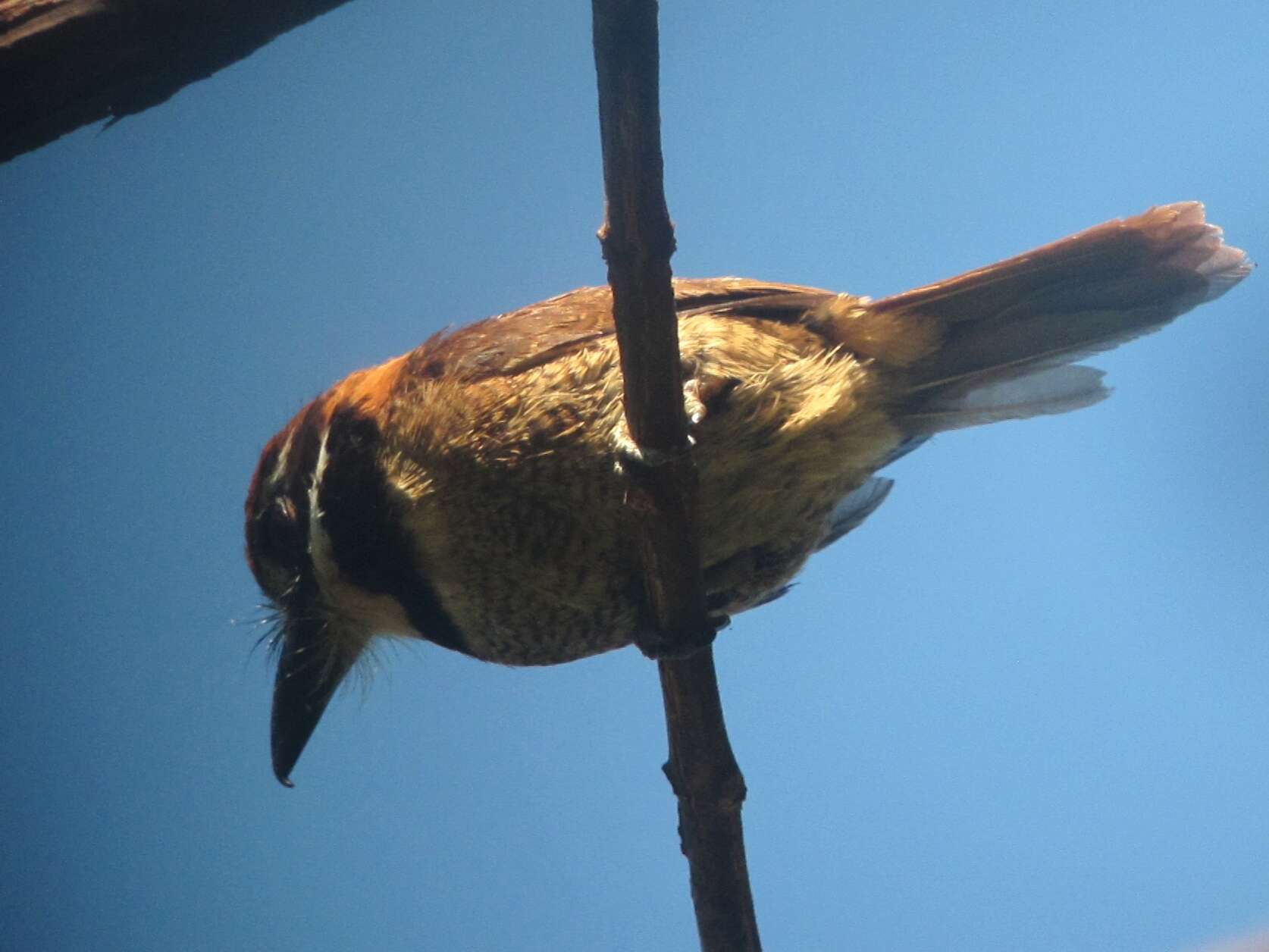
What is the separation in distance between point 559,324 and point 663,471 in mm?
752

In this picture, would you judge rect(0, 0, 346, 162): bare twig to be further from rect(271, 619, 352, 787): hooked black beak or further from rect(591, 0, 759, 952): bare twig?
rect(271, 619, 352, 787): hooked black beak

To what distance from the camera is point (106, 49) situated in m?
1.99

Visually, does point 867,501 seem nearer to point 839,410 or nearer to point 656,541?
point 839,410

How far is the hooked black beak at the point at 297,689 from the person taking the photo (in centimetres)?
276

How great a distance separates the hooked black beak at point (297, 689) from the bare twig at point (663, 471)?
0.86m

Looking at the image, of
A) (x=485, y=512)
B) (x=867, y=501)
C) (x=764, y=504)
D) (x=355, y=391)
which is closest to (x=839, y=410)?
(x=764, y=504)

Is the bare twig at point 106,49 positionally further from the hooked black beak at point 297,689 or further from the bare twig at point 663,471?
the hooked black beak at point 297,689

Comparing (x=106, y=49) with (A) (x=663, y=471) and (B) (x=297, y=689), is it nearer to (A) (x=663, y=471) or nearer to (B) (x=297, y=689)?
(A) (x=663, y=471)

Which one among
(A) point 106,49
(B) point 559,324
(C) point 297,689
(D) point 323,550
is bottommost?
(C) point 297,689

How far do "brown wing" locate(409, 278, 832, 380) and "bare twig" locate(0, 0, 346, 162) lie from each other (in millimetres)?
768

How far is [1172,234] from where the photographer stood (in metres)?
2.59

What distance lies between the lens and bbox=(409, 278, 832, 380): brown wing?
250cm

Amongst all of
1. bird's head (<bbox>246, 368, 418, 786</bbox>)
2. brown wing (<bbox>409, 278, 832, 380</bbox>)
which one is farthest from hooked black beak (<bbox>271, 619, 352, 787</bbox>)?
brown wing (<bbox>409, 278, 832, 380</bbox>)

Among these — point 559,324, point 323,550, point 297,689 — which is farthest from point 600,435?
point 297,689
